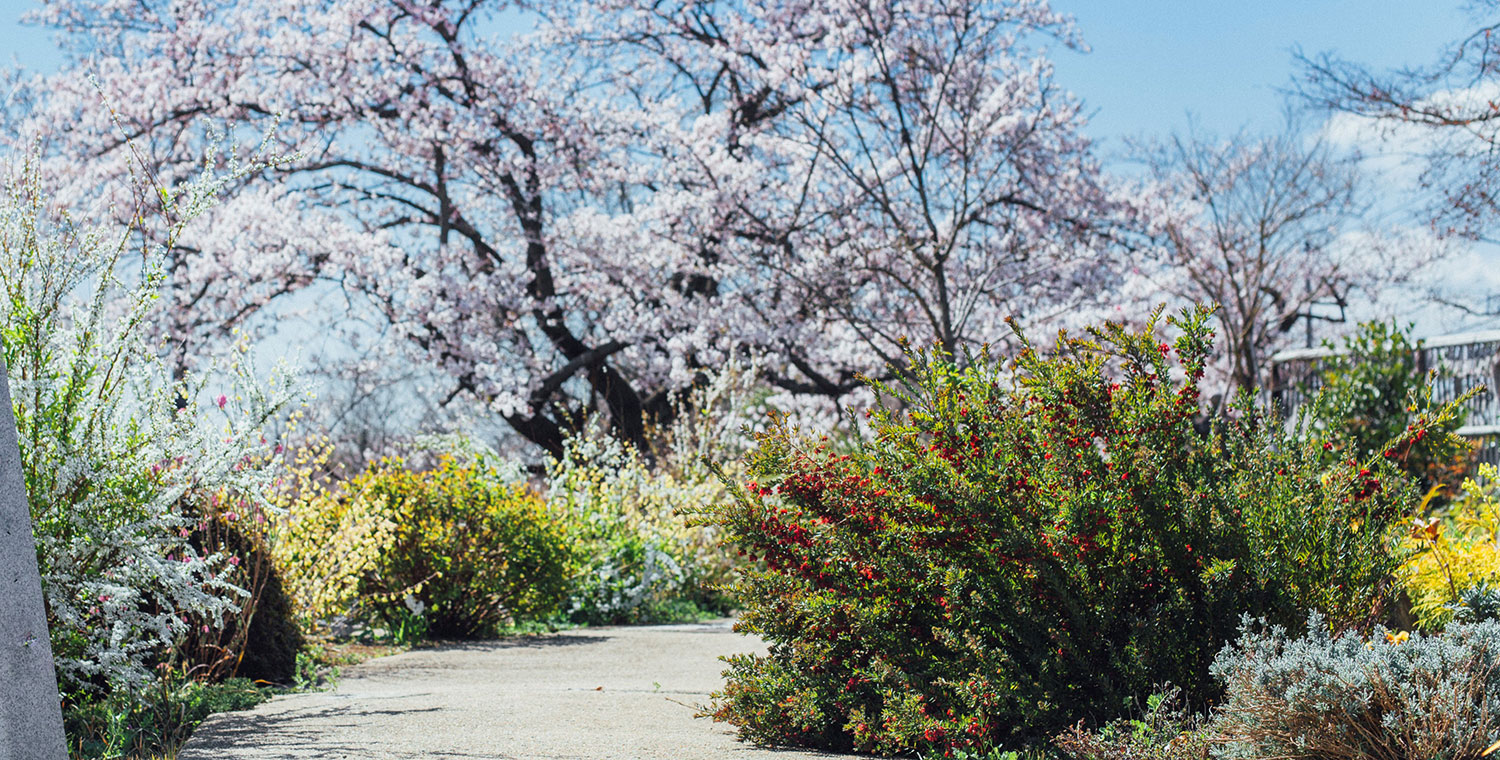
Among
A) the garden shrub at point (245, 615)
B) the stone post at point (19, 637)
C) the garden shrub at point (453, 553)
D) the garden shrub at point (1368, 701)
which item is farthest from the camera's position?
the garden shrub at point (453, 553)

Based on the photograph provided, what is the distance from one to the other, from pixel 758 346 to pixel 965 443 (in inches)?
425

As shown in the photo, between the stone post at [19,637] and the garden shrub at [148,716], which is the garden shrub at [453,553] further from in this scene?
the stone post at [19,637]

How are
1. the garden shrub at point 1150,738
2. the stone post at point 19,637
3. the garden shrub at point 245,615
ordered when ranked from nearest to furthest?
the stone post at point 19,637
the garden shrub at point 1150,738
the garden shrub at point 245,615

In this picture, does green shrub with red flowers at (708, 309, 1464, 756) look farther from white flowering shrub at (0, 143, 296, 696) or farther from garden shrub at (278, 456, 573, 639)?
garden shrub at (278, 456, 573, 639)

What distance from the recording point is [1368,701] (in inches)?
112

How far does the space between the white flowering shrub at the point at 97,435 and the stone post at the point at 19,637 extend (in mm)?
1178

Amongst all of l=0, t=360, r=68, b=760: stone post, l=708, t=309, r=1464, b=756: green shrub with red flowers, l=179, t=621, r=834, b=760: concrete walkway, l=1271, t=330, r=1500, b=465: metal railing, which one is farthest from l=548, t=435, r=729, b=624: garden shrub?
l=1271, t=330, r=1500, b=465: metal railing

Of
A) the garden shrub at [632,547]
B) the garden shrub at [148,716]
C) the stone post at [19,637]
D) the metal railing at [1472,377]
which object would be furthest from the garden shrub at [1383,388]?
the stone post at [19,637]

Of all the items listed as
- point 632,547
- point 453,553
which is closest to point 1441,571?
point 453,553

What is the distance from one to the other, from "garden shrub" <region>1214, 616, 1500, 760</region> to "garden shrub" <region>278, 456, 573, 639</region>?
4780mm

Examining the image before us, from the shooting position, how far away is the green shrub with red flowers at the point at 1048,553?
3.47m

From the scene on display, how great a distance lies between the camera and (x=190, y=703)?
14.3 feet

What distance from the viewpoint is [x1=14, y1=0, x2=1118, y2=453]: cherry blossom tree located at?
1327 cm

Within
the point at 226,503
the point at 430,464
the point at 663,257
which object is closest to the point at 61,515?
the point at 226,503
